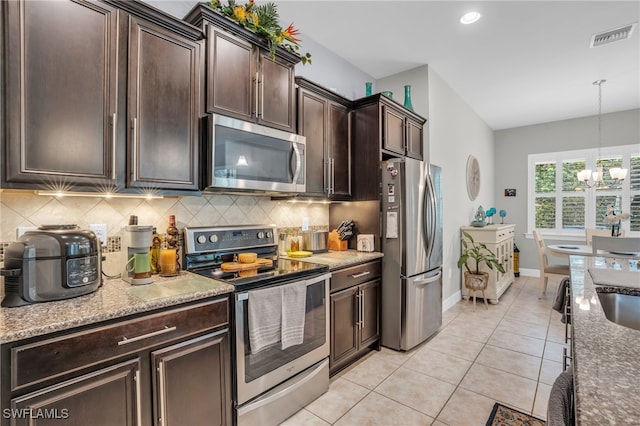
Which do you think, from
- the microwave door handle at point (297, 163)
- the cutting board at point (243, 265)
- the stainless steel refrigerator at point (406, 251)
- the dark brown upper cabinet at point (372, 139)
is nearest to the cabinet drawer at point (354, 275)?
the stainless steel refrigerator at point (406, 251)

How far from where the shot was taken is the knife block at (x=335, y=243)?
9.69 feet

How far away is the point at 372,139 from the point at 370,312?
1580 millimetres

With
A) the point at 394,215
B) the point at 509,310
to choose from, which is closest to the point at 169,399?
the point at 394,215

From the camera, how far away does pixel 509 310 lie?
12.8 ft

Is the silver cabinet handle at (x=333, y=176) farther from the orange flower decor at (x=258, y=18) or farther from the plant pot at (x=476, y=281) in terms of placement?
the plant pot at (x=476, y=281)

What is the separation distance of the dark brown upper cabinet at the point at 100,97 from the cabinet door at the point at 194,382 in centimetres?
85

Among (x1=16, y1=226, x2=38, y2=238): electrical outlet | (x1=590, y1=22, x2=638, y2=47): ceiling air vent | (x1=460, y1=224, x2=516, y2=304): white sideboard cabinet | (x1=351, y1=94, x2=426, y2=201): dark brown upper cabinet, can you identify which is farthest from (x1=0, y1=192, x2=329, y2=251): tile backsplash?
(x1=590, y1=22, x2=638, y2=47): ceiling air vent

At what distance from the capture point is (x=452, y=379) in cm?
234

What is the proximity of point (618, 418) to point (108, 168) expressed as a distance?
1879 mm

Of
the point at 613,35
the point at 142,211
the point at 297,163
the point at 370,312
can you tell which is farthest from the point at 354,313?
the point at 613,35

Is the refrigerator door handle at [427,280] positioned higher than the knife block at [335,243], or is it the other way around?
the knife block at [335,243]

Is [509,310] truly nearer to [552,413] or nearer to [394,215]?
[394,215]

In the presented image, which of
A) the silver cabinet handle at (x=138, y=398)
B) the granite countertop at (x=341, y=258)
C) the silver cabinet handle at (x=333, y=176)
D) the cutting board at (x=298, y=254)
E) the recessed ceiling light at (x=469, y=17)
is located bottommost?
the silver cabinet handle at (x=138, y=398)

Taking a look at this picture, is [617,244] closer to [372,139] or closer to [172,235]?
[372,139]
